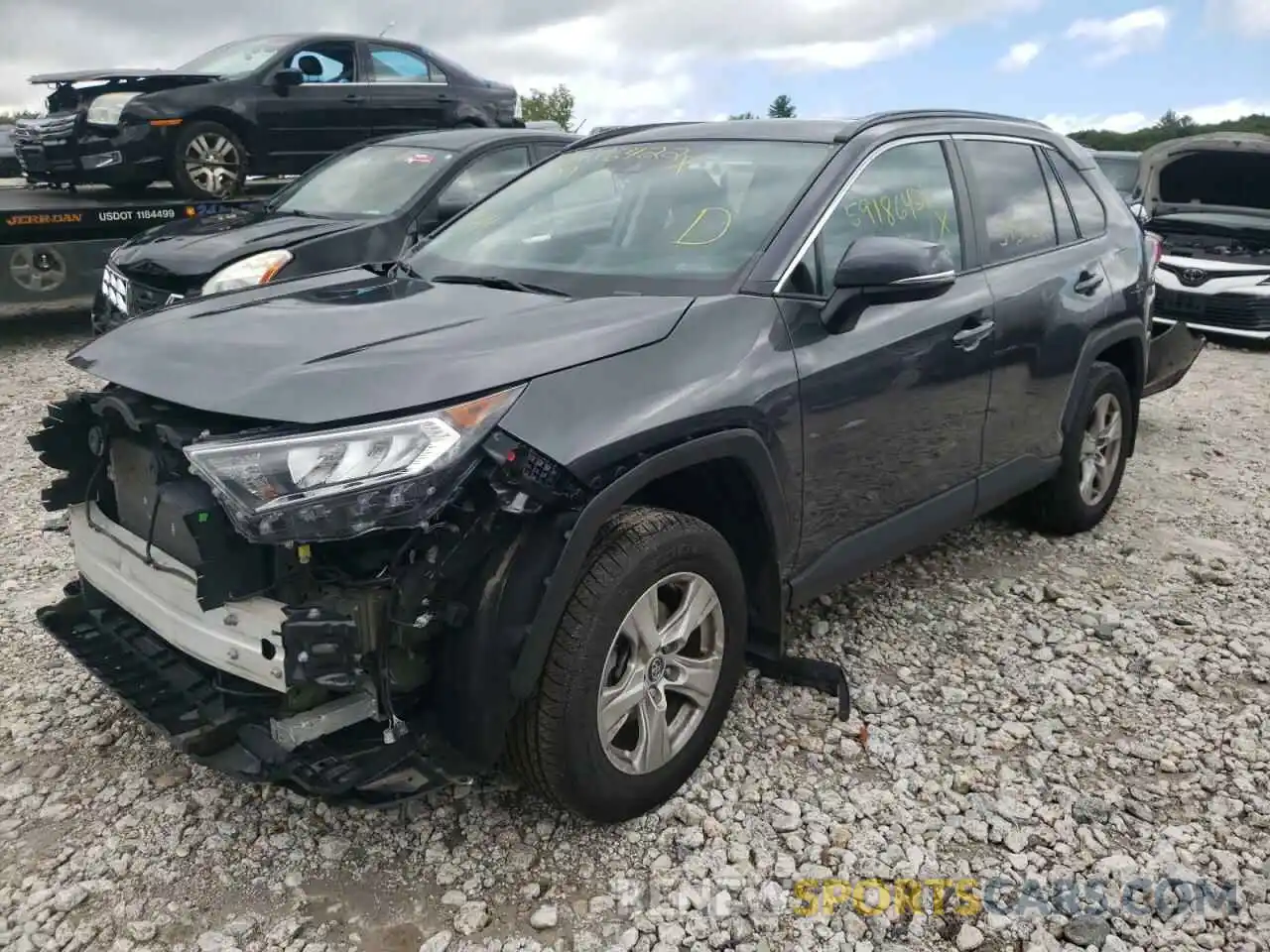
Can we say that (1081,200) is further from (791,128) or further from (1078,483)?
(791,128)

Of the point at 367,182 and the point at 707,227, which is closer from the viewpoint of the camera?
the point at 707,227

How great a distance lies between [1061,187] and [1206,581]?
1769 mm

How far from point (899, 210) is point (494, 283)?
1.37m

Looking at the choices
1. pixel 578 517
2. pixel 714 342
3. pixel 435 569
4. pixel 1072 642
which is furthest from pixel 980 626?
pixel 435 569

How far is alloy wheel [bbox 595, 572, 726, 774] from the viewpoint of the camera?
8.76 ft

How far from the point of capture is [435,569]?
2.30m

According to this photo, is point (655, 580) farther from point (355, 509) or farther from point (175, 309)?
point (175, 309)

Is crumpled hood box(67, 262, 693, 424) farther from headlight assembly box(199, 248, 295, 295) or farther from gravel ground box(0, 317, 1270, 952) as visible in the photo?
headlight assembly box(199, 248, 295, 295)

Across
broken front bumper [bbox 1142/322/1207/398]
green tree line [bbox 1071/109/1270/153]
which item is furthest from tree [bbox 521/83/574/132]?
broken front bumper [bbox 1142/322/1207/398]

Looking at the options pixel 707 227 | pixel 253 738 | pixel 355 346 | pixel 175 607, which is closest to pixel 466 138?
pixel 707 227

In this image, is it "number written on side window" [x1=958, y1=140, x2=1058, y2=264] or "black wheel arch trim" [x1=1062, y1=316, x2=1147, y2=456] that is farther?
"black wheel arch trim" [x1=1062, y1=316, x2=1147, y2=456]

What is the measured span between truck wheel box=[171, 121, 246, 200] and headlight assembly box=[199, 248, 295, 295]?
125 inches

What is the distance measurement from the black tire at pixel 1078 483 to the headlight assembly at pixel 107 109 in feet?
24.6

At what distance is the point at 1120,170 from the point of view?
12.6m
